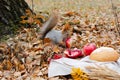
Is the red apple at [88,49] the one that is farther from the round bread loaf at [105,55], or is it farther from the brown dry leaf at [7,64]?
the brown dry leaf at [7,64]

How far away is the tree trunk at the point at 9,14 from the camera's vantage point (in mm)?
4824

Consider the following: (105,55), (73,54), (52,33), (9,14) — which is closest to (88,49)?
(73,54)

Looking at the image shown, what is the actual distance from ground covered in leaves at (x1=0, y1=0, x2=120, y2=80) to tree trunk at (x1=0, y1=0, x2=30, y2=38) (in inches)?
6.7

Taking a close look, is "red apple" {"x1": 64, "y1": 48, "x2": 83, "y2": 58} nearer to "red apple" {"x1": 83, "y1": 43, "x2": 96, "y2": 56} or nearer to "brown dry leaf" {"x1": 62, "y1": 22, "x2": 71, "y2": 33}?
"red apple" {"x1": 83, "y1": 43, "x2": 96, "y2": 56}

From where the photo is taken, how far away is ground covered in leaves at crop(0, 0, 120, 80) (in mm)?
3727

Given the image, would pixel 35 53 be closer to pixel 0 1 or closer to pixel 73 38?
pixel 73 38

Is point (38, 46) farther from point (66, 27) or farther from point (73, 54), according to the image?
point (66, 27)

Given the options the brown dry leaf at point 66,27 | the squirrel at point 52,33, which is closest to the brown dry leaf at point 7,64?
the squirrel at point 52,33

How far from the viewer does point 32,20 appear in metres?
5.11

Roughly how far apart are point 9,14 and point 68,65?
1693 mm

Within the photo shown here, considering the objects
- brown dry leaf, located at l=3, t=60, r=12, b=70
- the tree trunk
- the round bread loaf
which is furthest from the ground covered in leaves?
the round bread loaf

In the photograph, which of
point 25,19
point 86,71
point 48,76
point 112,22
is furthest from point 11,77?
point 112,22

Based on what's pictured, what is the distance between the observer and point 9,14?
498cm

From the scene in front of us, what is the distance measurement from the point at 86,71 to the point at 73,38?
4.01 feet
